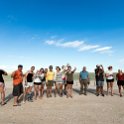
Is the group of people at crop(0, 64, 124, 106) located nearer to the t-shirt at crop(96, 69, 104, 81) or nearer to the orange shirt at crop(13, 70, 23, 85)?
the t-shirt at crop(96, 69, 104, 81)

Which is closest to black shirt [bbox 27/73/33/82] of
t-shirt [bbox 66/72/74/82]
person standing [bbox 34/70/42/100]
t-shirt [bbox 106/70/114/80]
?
person standing [bbox 34/70/42/100]

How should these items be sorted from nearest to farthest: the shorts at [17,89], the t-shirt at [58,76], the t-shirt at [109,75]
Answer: the shorts at [17,89]
the t-shirt at [58,76]
the t-shirt at [109,75]

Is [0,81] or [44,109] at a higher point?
[0,81]

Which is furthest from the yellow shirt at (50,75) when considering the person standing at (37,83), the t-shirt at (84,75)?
the t-shirt at (84,75)

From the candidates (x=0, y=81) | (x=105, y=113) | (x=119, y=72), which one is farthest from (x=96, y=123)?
(x=119, y=72)

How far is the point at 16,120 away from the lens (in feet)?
32.8

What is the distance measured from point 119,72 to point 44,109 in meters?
7.78

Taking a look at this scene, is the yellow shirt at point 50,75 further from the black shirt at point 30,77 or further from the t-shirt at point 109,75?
the t-shirt at point 109,75

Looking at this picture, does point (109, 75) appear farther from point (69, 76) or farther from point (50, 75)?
point (50, 75)

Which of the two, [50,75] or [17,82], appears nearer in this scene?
[17,82]

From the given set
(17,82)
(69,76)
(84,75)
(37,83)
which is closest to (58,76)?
(69,76)

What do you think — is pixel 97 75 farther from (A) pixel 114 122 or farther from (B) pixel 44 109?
(A) pixel 114 122

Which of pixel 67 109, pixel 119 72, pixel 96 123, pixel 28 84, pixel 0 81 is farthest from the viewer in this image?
pixel 119 72

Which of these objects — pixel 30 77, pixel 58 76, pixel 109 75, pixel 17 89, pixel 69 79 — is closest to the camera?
pixel 17 89
